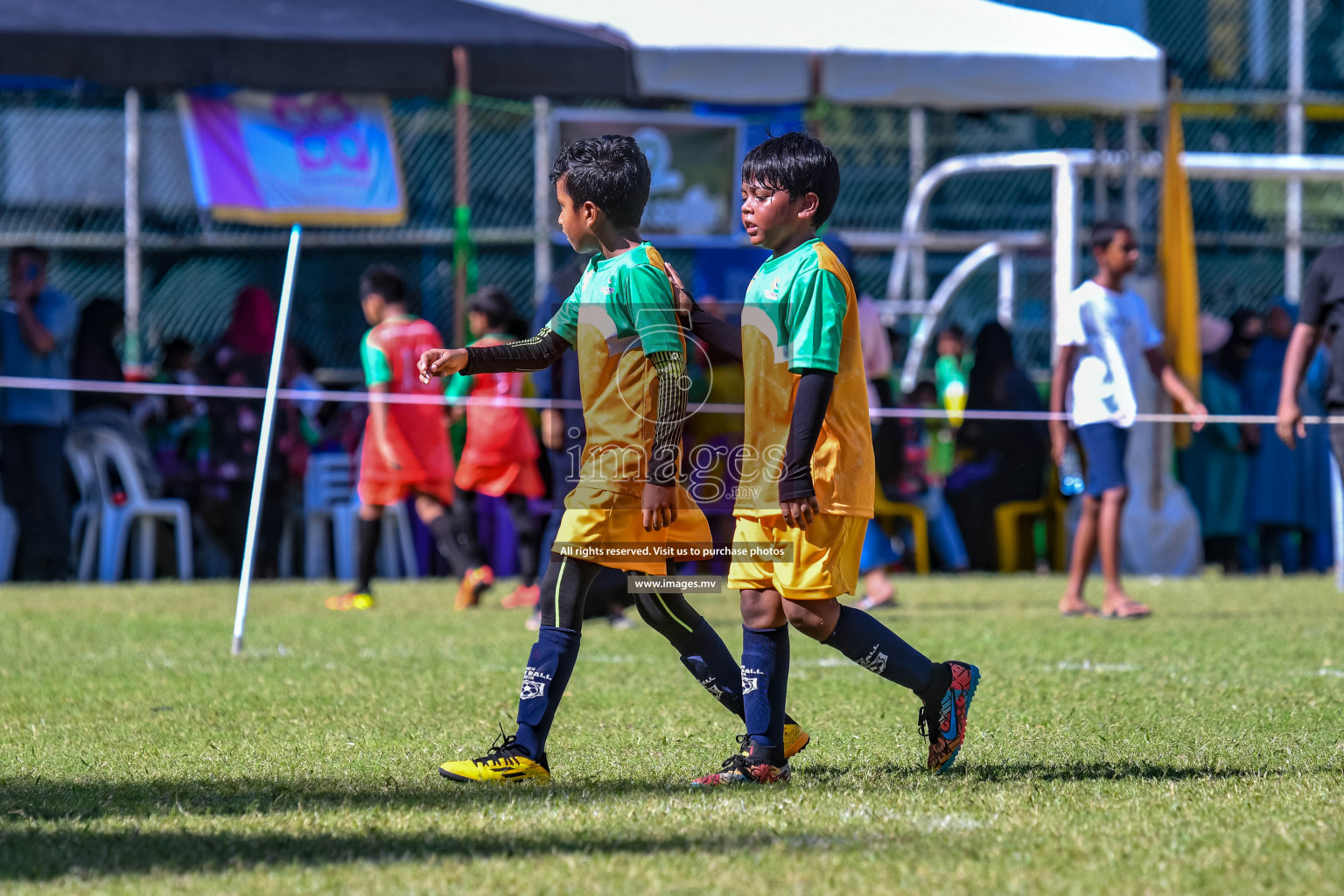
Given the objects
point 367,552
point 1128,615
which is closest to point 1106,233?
point 1128,615

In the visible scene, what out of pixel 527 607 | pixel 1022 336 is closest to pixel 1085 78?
pixel 527 607

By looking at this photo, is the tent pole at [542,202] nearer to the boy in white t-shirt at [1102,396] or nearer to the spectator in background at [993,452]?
the spectator in background at [993,452]

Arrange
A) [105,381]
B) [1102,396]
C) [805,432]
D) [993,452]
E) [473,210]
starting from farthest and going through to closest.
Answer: [473,210] → [993,452] → [105,381] → [1102,396] → [805,432]

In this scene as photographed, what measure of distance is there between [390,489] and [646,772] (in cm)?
561

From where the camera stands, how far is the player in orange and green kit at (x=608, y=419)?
430 cm

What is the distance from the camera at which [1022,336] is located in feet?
60.1

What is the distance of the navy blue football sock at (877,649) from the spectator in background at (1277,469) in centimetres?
904

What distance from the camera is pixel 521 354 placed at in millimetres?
4527

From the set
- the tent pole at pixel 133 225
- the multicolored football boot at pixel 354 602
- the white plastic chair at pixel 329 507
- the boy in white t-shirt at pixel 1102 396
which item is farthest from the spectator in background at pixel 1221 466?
the tent pole at pixel 133 225

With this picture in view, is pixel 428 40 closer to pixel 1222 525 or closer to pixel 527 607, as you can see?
pixel 527 607

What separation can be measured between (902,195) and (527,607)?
1080 cm

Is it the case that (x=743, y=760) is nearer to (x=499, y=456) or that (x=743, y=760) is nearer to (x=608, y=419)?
(x=608, y=419)

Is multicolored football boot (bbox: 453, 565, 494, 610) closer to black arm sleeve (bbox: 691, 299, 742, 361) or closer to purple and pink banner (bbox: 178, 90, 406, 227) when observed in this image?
purple and pink banner (bbox: 178, 90, 406, 227)

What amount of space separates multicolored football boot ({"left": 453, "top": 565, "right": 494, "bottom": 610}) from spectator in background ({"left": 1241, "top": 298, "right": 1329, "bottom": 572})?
6.20 metres
